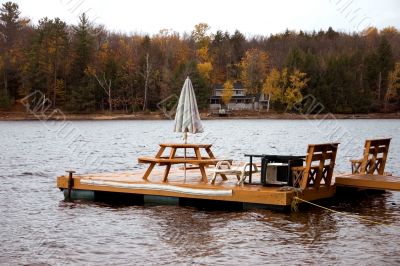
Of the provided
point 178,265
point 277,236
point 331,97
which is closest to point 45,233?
point 178,265

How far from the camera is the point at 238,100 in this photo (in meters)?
122

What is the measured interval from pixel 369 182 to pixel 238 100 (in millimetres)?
105763

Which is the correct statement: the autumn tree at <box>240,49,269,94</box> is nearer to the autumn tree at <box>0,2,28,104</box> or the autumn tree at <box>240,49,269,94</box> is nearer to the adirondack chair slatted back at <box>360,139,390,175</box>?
the autumn tree at <box>0,2,28,104</box>

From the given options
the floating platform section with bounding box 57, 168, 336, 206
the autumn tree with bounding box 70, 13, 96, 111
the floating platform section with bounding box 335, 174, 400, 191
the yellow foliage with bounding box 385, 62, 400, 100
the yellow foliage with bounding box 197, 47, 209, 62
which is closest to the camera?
the floating platform section with bounding box 57, 168, 336, 206

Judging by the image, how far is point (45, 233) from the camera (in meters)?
14.8

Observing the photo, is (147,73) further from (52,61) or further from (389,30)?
(389,30)

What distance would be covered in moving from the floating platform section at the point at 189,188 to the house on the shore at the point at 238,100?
98.0 m

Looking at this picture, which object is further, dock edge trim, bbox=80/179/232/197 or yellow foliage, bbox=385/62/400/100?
yellow foliage, bbox=385/62/400/100

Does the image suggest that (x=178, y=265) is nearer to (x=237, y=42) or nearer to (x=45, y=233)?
(x=45, y=233)

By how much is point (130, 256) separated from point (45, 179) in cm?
1523

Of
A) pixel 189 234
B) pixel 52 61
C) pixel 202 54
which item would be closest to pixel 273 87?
pixel 202 54

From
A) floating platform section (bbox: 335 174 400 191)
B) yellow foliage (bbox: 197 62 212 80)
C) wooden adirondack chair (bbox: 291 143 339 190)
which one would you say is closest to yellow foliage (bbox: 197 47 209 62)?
yellow foliage (bbox: 197 62 212 80)

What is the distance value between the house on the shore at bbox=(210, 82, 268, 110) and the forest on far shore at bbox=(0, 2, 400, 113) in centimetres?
172

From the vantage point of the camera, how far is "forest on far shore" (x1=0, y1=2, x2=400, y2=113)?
98.8m
